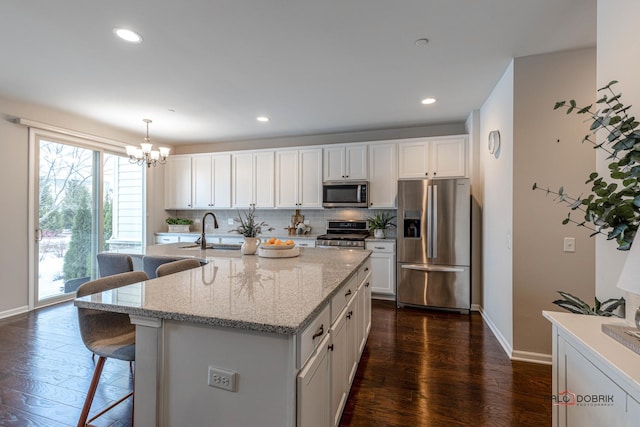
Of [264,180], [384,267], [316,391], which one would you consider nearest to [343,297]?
[316,391]

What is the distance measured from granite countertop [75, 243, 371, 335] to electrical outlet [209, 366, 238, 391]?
20cm

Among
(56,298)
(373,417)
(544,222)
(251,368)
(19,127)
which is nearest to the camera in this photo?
(251,368)

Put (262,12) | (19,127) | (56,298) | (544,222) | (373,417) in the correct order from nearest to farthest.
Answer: (373,417)
(262,12)
(544,222)
(19,127)
(56,298)

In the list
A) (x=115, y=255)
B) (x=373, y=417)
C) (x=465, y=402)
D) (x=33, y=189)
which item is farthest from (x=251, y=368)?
(x=33, y=189)

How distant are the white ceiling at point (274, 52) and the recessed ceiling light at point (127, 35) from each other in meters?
0.05

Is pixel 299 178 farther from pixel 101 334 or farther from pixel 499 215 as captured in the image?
pixel 101 334

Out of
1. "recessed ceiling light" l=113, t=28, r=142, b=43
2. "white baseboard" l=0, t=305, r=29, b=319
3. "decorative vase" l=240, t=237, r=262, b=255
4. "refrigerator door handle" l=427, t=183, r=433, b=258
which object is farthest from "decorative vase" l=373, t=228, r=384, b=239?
"white baseboard" l=0, t=305, r=29, b=319

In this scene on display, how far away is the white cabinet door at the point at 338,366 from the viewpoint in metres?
1.59

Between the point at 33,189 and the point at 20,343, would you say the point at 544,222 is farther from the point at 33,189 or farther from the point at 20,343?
the point at 33,189

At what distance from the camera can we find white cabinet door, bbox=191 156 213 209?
554 cm

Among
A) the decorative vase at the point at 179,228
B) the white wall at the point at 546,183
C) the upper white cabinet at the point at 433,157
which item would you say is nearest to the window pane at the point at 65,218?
the decorative vase at the point at 179,228

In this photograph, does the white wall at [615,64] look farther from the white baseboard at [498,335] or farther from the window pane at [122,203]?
the window pane at [122,203]

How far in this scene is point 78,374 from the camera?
7.64ft

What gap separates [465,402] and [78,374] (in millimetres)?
2883
